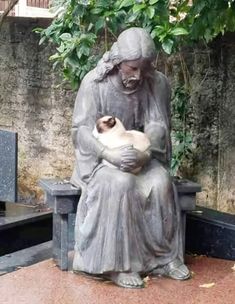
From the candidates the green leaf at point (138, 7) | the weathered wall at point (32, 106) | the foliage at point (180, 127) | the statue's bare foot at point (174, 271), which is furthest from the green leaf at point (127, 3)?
the weathered wall at point (32, 106)

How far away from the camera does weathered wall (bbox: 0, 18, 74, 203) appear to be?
7598 mm

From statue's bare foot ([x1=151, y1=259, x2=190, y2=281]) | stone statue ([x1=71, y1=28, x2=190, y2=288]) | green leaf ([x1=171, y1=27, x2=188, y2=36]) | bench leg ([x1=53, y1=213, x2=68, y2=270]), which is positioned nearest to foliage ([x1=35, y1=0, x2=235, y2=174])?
green leaf ([x1=171, y1=27, x2=188, y2=36])

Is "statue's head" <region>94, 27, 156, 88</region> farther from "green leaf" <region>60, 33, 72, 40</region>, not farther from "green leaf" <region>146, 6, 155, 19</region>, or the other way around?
"green leaf" <region>60, 33, 72, 40</region>

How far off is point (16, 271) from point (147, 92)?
1.37 m

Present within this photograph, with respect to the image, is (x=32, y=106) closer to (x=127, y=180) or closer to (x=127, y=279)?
(x=127, y=180)

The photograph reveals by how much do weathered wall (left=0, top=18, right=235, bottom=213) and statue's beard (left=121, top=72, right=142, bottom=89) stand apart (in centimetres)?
231

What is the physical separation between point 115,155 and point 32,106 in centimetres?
395

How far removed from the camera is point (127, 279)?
3930 mm

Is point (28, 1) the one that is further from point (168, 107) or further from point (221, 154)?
point (168, 107)

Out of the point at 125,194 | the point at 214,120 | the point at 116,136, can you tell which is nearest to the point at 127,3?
the point at 116,136

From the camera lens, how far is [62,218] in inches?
166

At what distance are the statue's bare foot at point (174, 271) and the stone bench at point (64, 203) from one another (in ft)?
0.96

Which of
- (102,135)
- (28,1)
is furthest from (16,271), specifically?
(28,1)

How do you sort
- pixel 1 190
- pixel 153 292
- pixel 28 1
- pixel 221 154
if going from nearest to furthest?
1. pixel 153 292
2. pixel 1 190
3. pixel 221 154
4. pixel 28 1
